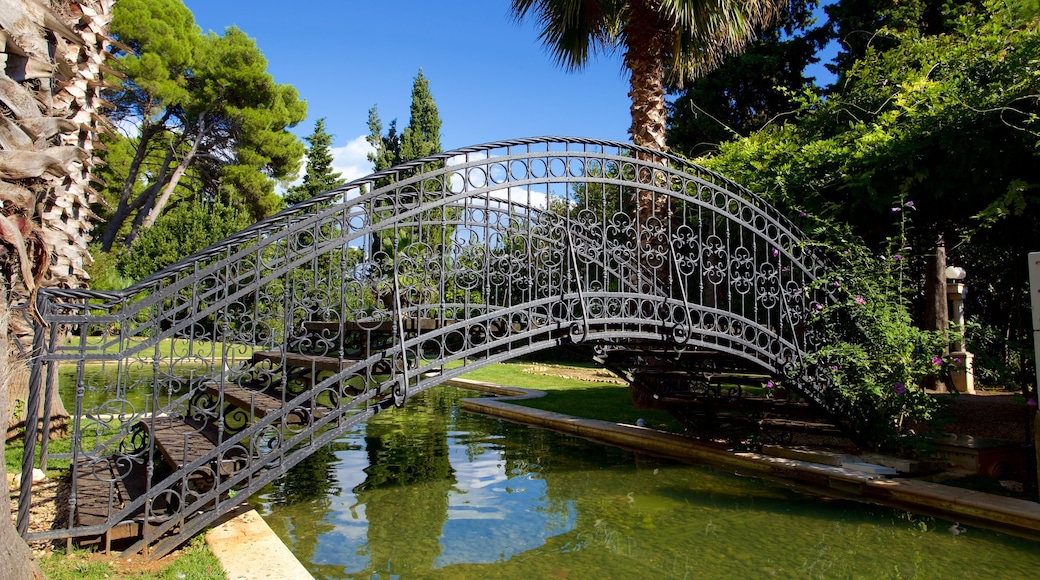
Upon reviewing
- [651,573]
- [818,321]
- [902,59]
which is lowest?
[651,573]

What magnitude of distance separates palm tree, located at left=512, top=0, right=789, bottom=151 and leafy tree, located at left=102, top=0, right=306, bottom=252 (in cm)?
2201

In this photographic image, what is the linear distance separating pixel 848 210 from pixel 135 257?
83.7 feet

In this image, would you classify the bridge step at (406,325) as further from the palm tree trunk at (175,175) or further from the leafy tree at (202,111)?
the palm tree trunk at (175,175)

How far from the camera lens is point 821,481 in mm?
6824

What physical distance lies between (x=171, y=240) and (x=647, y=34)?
21912 mm

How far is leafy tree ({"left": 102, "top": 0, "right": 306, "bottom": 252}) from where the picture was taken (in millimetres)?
27031

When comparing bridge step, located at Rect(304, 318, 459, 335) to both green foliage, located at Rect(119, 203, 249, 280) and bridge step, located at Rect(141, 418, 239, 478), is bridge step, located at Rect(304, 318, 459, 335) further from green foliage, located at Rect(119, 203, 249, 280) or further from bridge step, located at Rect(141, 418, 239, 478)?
green foliage, located at Rect(119, 203, 249, 280)

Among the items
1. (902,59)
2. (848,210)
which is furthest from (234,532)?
(902,59)

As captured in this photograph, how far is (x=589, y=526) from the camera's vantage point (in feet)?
18.6

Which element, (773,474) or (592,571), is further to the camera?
(773,474)

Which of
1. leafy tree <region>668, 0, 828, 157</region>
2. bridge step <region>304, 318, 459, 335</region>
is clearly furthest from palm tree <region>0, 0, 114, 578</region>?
leafy tree <region>668, 0, 828, 157</region>

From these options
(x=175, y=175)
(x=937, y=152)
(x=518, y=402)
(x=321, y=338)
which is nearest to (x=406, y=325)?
(x=321, y=338)

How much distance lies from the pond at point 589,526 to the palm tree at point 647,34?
5.48 meters

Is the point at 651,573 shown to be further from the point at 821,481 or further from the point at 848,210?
the point at 848,210
